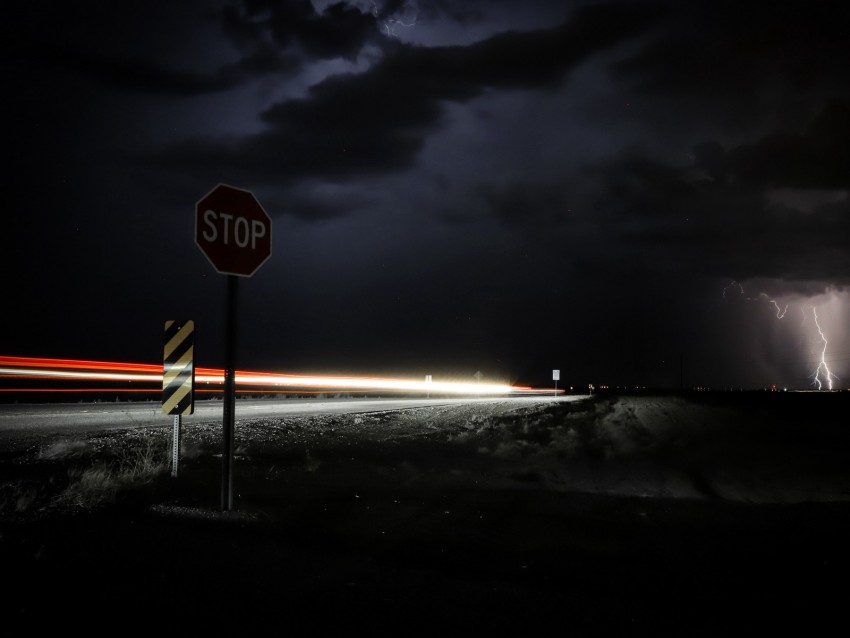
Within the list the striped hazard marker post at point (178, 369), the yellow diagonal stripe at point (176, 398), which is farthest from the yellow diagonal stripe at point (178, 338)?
the yellow diagonal stripe at point (176, 398)

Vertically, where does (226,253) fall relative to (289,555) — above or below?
above

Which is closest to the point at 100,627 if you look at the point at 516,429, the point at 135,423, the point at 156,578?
the point at 156,578

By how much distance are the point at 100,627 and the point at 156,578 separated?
0.77m

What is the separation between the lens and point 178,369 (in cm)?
738

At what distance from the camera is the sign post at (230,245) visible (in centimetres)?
597

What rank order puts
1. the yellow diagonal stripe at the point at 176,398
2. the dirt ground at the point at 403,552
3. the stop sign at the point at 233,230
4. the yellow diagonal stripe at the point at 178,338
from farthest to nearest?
the yellow diagonal stripe at the point at 178,338 → the yellow diagonal stripe at the point at 176,398 → the stop sign at the point at 233,230 → the dirt ground at the point at 403,552

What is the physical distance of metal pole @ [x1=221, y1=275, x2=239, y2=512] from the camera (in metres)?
5.99

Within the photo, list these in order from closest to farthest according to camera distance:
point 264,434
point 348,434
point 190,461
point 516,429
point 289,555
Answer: point 289,555, point 190,461, point 264,434, point 348,434, point 516,429

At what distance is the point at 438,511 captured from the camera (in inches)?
275

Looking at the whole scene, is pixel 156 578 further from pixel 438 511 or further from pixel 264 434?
pixel 264 434

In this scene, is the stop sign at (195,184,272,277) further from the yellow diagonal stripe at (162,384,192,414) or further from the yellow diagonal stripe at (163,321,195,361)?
the yellow diagonal stripe at (162,384,192,414)

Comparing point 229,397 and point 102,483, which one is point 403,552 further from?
point 102,483

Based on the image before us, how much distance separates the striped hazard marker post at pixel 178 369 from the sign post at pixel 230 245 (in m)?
1.44

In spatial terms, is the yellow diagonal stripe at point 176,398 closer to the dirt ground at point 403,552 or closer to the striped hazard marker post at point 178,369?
the striped hazard marker post at point 178,369
